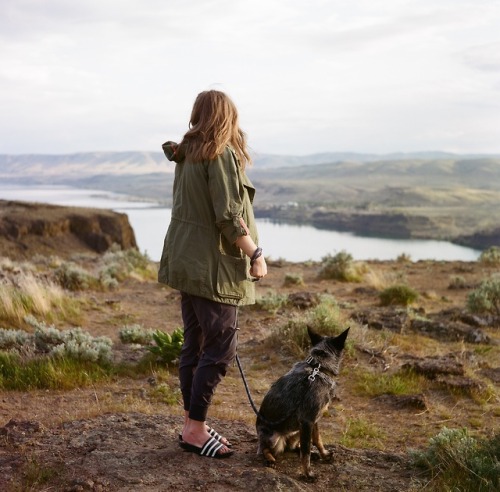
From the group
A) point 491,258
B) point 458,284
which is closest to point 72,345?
point 458,284

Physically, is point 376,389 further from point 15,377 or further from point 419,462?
point 15,377

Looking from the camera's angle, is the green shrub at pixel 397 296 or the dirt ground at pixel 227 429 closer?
the dirt ground at pixel 227 429

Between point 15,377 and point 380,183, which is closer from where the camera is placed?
point 15,377

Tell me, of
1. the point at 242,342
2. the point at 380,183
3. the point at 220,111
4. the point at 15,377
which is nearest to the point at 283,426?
the point at 220,111

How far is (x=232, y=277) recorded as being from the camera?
3.08 metres

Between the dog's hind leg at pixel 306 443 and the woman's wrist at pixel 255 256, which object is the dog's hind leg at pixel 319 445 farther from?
the woman's wrist at pixel 255 256

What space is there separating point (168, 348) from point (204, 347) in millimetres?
2617

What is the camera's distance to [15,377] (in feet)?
16.6

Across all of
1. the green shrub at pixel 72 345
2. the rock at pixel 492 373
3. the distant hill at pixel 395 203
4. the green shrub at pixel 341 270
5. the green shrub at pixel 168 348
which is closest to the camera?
the green shrub at pixel 72 345

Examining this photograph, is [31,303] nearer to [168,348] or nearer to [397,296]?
[168,348]

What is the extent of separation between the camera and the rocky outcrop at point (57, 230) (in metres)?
17.6

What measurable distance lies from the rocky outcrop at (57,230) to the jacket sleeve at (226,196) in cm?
1523

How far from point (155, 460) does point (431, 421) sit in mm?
2526

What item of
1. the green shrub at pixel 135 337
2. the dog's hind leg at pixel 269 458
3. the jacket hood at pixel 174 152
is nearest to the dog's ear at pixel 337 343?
the dog's hind leg at pixel 269 458
